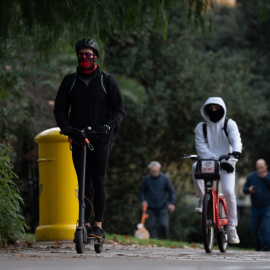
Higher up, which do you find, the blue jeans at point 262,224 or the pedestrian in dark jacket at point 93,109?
the pedestrian in dark jacket at point 93,109

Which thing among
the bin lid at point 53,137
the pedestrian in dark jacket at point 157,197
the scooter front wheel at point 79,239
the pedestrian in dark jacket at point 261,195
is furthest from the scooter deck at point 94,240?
the pedestrian in dark jacket at point 157,197

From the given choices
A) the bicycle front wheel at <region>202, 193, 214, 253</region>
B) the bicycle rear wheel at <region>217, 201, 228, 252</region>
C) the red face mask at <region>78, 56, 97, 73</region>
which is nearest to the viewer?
the red face mask at <region>78, 56, 97, 73</region>

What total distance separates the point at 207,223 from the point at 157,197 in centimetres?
978

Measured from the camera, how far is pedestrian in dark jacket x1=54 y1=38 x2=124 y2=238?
8.01 m

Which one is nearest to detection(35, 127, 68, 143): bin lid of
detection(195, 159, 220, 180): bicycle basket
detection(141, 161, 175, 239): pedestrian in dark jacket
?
detection(195, 159, 220, 180): bicycle basket

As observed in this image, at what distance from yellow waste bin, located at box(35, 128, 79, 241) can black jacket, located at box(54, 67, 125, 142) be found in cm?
246

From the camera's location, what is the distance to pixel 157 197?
61.8 ft

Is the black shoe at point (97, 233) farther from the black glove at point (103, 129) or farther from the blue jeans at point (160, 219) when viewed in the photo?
the blue jeans at point (160, 219)

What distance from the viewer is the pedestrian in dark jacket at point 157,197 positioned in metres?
18.9

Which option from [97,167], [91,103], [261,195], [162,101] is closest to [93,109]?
[91,103]

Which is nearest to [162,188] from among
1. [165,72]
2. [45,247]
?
[165,72]

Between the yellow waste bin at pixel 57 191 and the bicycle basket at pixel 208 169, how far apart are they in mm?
1981

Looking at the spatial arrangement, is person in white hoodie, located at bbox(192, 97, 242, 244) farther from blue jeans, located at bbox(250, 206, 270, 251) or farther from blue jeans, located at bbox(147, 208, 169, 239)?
blue jeans, located at bbox(147, 208, 169, 239)

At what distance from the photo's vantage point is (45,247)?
9.21 meters
